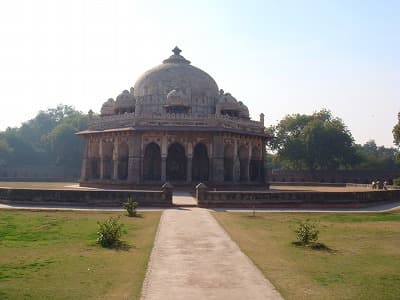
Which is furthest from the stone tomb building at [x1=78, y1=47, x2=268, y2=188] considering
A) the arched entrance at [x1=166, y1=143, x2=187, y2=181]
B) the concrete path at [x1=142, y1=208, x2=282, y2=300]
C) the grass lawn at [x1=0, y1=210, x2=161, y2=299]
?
the concrete path at [x1=142, y1=208, x2=282, y2=300]

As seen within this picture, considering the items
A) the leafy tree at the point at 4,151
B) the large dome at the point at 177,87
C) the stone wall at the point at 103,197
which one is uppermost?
the large dome at the point at 177,87

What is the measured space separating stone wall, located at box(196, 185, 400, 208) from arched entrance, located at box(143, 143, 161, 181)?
1390 cm

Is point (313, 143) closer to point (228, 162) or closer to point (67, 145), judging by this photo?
point (228, 162)

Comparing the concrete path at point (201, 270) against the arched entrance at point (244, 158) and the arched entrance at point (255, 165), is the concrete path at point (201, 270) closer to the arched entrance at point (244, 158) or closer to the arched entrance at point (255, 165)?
the arched entrance at point (244, 158)

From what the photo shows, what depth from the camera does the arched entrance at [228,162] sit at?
33.0 metres

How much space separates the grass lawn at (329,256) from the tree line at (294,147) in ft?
96.0

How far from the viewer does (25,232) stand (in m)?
12.5

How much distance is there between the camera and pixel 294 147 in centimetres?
5450

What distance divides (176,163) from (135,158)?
4.09 metres

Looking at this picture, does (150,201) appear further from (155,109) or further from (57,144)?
(57,144)

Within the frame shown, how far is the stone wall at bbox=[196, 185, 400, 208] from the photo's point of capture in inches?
808

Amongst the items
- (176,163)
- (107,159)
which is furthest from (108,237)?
(107,159)

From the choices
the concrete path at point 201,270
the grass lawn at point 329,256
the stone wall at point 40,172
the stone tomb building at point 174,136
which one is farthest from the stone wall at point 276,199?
the stone wall at point 40,172

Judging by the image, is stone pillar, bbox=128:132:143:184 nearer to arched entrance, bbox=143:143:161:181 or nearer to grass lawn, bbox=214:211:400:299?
arched entrance, bbox=143:143:161:181
